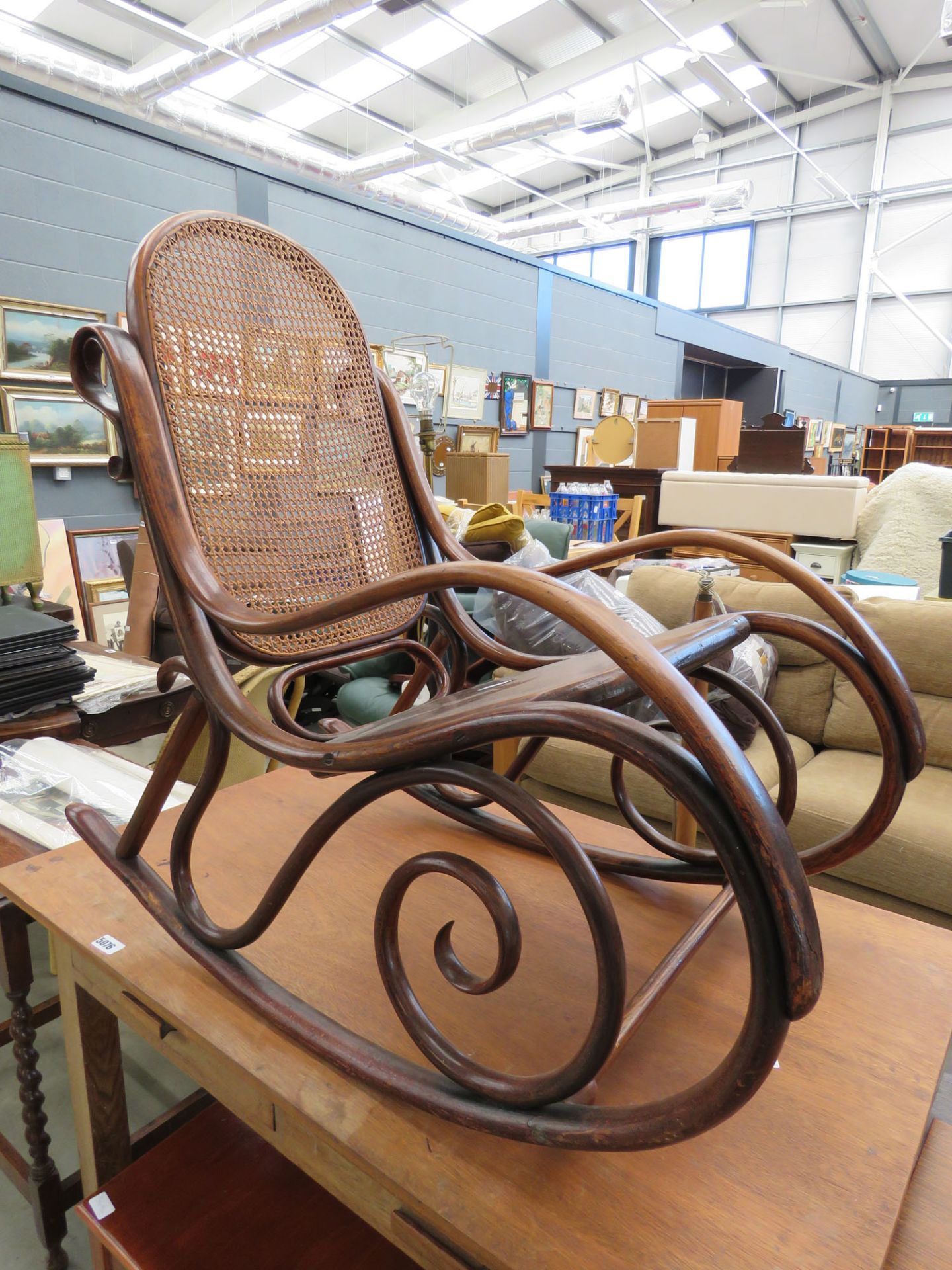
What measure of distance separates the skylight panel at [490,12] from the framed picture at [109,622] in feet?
24.6

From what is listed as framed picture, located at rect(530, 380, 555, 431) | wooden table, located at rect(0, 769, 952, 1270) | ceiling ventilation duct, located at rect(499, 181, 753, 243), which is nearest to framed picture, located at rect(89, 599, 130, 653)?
wooden table, located at rect(0, 769, 952, 1270)

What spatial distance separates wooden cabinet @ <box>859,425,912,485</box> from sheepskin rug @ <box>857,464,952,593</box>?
8073 millimetres

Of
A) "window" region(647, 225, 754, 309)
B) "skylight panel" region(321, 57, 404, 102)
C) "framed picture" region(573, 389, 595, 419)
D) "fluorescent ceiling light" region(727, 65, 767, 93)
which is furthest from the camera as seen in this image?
"window" region(647, 225, 754, 309)

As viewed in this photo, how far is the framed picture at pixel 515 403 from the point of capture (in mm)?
6008

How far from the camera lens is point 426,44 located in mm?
8422

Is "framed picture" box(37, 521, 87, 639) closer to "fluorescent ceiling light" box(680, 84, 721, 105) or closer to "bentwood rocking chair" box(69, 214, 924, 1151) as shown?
"bentwood rocking chair" box(69, 214, 924, 1151)

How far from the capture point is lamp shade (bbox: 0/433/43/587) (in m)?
1.74

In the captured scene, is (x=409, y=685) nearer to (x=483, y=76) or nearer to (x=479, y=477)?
(x=479, y=477)

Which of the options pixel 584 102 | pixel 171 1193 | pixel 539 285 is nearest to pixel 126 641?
pixel 171 1193

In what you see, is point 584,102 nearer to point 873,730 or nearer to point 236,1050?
point 873,730

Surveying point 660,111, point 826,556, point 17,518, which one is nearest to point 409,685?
point 17,518

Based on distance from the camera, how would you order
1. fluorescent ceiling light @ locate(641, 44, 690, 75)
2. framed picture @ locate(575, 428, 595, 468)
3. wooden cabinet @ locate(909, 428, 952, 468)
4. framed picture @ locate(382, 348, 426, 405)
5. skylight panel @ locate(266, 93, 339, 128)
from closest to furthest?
framed picture @ locate(382, 348, 426, 405)
framed picture @ locate(575, 428, 595, 468)
fluorescent ceiling light @ locate(641, 44, 690, 75)
skylight panel @ locate(266, 93, 339, 128)
wooden cabinet @ locate(909, 428, 952, 468)

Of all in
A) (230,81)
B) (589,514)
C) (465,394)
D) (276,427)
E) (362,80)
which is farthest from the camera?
(362,80)

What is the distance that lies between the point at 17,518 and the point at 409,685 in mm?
1158
